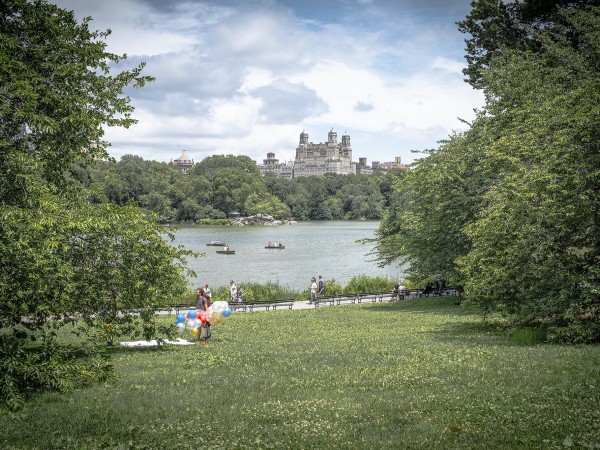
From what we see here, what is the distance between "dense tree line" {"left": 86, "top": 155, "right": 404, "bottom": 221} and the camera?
145 metres

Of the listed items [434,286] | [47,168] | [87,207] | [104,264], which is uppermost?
[47,168]

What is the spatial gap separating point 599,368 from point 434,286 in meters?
30.7

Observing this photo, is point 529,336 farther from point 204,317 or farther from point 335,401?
point 204,317

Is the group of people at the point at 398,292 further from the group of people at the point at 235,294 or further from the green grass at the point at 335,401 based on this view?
the green grass at the point at 335,401

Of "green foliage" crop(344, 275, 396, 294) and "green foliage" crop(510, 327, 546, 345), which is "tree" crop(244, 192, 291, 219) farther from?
"green foliage" crop(510, 327, 546, 345)

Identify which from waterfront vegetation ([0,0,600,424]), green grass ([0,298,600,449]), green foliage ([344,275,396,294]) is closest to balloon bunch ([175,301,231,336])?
waterfront vegetation ([0,0,600,424])

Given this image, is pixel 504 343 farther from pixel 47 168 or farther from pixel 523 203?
pixel 47 168

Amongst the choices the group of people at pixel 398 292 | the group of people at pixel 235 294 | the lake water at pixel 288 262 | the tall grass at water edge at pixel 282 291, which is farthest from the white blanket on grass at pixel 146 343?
the group of people at pixel 398 292

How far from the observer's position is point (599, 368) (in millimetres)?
11750

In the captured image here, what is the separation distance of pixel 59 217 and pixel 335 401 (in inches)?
262

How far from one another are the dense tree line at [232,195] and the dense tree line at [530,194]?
100972mm

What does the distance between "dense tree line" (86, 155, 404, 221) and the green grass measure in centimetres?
11685

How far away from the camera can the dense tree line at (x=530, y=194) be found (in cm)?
1723

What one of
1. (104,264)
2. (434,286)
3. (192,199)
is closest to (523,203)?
(104,264)
